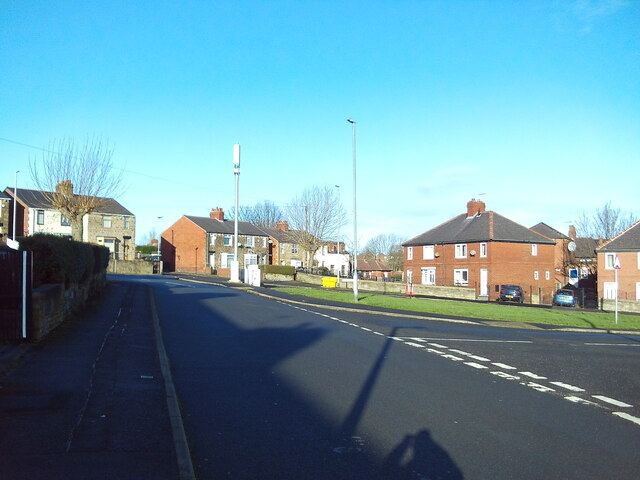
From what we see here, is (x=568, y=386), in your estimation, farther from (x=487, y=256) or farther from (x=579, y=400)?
(x=487, y=256)

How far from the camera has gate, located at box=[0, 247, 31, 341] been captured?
10.4m

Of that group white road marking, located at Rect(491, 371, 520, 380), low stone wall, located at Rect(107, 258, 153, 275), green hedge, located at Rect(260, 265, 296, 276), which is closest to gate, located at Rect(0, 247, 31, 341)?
white road marking, located at Rect(491, 371, 520, 380)

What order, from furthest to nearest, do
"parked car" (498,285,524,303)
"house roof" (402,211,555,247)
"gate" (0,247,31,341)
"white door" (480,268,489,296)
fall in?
"house roof" (402,211,555,247)
"white door" (480,268,489,296)
"parked car" (498,285,524,303)
"gate" (0,247,31,341)

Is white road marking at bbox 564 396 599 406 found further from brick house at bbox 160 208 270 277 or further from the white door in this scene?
brick house at bbox 160 208 270 277

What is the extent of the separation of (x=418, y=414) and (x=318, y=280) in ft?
167

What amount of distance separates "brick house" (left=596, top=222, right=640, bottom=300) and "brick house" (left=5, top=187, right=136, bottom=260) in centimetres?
4763

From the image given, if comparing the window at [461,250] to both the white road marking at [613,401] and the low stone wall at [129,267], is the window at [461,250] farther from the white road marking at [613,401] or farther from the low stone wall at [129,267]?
the white road marking at [613,401]

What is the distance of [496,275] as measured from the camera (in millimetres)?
55875

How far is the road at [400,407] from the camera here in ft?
17.2

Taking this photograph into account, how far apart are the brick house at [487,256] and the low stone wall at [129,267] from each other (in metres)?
25.8

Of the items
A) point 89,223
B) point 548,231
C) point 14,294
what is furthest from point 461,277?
point 14,294

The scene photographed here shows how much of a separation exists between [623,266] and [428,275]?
1921cm

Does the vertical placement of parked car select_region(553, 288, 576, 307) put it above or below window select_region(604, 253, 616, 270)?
below

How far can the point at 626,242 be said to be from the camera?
5203 centimetres
